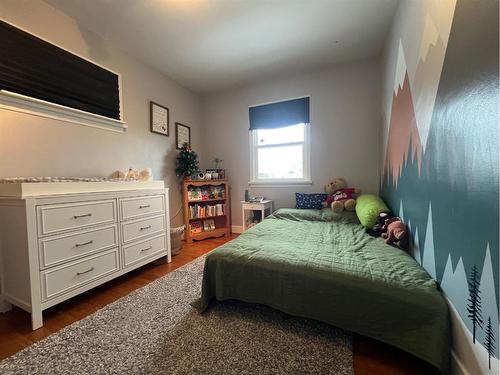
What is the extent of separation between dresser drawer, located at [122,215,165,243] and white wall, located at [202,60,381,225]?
1606mm

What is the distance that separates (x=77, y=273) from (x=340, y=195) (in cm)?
276

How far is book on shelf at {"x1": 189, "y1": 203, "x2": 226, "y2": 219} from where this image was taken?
328 centimetres

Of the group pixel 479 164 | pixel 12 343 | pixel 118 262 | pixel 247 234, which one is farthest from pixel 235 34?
pixel 12 343

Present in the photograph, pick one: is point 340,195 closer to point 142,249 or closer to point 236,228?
point 236,228

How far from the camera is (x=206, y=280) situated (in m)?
1.50

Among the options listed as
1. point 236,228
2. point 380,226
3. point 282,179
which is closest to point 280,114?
point 282,179

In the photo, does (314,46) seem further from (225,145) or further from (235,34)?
(225,145)

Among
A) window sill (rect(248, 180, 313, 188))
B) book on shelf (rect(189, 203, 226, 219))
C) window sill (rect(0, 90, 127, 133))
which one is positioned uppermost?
window sill (rect(0, 90, 127, 133))

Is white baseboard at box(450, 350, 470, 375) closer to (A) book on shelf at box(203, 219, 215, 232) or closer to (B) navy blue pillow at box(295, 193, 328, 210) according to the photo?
(B) navy blue pillow at box(295, 193, 328, 210)

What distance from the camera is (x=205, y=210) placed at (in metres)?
3.40

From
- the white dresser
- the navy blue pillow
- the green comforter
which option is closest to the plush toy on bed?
the navy blue pillow

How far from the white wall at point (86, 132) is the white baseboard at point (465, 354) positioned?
291cm

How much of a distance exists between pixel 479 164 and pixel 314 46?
7.72ft

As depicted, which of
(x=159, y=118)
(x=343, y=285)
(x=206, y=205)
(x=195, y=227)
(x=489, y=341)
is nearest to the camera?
(x=489, y=341)
